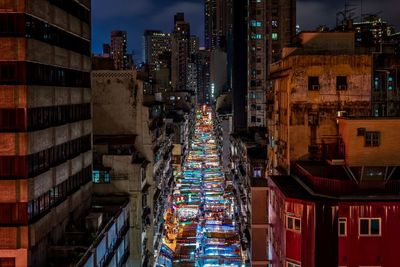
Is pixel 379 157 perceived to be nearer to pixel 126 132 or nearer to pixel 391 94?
pixel 391 94

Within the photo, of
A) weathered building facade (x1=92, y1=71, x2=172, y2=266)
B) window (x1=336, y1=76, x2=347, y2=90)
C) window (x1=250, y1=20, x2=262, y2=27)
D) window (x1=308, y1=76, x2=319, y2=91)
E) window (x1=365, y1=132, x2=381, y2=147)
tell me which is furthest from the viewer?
window (x1=250, y1=20, x2=262, y2=27)

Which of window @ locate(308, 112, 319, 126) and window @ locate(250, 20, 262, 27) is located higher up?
window @ locate(250, 20, 262, 27)

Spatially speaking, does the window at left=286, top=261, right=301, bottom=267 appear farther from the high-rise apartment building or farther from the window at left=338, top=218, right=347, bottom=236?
the high-rise apartment building

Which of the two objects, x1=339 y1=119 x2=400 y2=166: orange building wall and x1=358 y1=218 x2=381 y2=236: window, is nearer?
x1=358 y1=218 x2=381 y2=236: window

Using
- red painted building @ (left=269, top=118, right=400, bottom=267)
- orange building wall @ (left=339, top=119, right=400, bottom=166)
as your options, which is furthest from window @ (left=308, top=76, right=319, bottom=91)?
red painted building @ (left=269, top=118, right=400, bottom=267)

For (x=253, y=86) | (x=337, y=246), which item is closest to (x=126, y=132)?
(x=337, y=246)

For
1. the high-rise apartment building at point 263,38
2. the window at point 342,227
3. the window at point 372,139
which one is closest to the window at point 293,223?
the window at point 342,227
